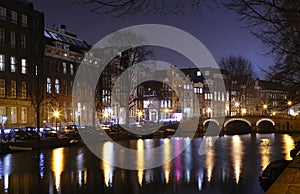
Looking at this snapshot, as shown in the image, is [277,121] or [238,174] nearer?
[238,174]

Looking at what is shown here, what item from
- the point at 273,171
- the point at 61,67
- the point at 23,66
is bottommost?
the point at 273,171

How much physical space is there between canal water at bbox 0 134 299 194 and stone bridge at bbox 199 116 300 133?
4290 cm

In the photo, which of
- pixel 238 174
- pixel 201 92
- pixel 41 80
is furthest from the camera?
pixel 201 92

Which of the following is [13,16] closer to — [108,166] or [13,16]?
[13,16]

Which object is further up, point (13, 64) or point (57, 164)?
point (13, 64)

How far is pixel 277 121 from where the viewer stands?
81.1 meters

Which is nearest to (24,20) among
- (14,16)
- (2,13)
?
(14,16)

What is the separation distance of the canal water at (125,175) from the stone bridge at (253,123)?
141ft

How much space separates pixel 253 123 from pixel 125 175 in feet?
195

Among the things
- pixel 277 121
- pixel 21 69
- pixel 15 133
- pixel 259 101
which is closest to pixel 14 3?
pixel 21 69

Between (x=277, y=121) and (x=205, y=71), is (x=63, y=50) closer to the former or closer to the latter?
(x=277, y=121)

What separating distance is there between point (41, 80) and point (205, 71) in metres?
65.1

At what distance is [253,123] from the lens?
80.6 m

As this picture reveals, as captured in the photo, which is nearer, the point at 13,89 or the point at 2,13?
the point at 2,13
